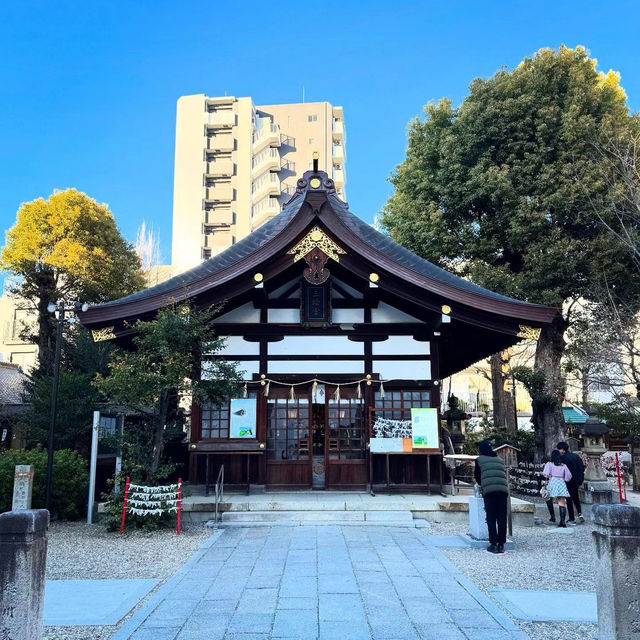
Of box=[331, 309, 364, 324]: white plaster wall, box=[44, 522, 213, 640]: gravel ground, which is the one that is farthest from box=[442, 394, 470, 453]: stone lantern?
box=[44, 522, 213, 640]: gravel ground

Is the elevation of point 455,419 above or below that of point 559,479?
above

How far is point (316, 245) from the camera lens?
11.3 meters

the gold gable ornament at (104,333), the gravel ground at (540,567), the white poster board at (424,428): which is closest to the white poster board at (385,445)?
the white poster board at (424,428)

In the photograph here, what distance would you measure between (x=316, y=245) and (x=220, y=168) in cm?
4532

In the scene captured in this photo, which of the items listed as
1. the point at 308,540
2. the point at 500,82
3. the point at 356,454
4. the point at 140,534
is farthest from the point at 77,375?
the point at 500,82

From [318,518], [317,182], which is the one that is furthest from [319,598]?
[317,182]

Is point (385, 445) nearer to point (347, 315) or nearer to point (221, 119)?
point (347, 315)

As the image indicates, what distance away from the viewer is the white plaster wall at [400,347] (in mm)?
12188

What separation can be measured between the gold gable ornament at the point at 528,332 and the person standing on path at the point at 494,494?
13.1 ft

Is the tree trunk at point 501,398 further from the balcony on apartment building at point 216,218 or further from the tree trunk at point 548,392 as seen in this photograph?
the balcony on apartment building at point 216,218

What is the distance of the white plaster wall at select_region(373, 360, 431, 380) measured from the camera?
12.0m

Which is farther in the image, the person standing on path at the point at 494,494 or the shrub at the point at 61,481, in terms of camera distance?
the shrub at the point at 61,481

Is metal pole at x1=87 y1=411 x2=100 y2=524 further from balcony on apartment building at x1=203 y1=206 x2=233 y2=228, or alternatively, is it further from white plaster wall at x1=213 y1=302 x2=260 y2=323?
balcony on apartment building at x1=203 y1=206 x2=233 y2=228

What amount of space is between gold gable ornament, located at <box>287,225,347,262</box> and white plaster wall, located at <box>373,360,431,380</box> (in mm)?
2676
